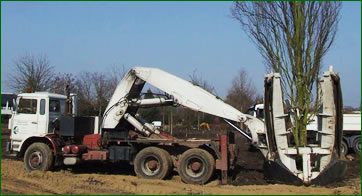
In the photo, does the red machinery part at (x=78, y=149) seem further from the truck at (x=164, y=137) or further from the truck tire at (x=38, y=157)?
the truck tire at (x=38, y=157)

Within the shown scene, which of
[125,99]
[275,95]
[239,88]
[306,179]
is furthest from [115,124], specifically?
[239,88]

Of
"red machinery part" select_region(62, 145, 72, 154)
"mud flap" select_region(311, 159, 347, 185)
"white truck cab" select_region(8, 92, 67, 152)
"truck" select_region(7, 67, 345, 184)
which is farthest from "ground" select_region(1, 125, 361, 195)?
"white truck cab" select_region(8, 92, 67, 152)

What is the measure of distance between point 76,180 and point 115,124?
2.42 m

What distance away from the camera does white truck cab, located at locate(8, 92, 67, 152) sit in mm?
14484

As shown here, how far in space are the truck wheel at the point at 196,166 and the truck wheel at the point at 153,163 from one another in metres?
0.47

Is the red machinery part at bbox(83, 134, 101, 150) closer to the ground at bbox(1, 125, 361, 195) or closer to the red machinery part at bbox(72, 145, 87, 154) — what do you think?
the red machinery part at bbox(72, 145, 87, 154)

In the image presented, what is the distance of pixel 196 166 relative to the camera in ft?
42.2

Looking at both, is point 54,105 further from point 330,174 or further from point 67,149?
point 330,174

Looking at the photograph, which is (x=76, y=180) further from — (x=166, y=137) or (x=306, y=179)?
(x=306, y=179)

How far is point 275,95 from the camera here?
1176 cm

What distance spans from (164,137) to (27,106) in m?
5.05

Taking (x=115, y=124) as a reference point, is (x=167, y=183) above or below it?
below

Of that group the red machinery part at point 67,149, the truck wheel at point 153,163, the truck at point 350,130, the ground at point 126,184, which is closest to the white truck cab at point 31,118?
the red machinery part at point 67,149

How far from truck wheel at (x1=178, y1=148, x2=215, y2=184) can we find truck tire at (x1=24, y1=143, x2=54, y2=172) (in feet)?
14.7
